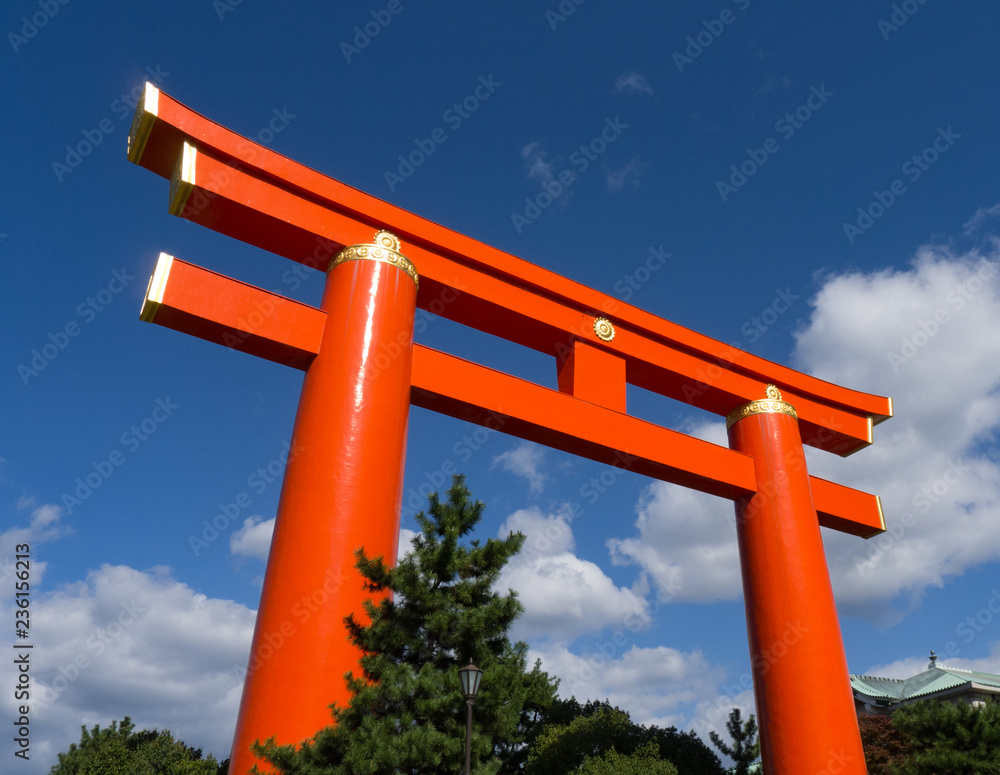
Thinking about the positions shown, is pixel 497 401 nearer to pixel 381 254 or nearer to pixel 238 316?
pixel 381 254

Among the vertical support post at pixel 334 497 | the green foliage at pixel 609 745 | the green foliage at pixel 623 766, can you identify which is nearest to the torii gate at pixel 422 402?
the vertical support post at pixel 334 497

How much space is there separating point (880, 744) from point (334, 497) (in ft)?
54.9

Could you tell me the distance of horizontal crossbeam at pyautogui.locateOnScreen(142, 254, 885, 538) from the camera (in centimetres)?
753

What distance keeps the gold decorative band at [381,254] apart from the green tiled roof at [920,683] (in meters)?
21.4

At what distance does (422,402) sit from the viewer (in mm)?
8922

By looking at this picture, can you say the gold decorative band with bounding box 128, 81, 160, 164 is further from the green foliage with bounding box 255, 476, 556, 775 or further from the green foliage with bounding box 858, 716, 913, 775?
the green foliage with bounding box 858, 716, 913, 775

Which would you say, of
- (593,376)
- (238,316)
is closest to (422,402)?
(238,316)

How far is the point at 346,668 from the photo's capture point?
6.39m

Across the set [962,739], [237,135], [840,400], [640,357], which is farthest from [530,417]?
[962,739]

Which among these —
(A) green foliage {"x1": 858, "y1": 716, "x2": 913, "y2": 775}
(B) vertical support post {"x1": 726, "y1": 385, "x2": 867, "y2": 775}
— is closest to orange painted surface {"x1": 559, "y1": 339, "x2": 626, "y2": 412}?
(B) vertical support post {"x1": 726, "y1": 385, "x2": 867, "y2": 775}

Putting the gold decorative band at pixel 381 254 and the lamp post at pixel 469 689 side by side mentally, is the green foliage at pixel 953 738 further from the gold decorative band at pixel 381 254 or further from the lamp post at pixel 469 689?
the gold decorative band at pixel 381 254

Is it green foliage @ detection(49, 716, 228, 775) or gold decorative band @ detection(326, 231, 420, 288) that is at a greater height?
gold decorative band @ detection(326, 231, 420, 288)

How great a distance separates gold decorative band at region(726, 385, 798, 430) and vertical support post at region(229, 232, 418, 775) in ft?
20.0

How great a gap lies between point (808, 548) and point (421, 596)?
699 centimetres
